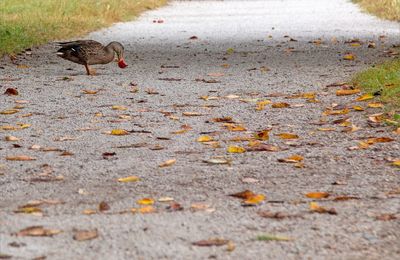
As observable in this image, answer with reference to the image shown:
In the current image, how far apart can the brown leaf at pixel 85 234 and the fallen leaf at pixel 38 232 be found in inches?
4.2

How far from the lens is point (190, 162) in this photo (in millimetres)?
7098

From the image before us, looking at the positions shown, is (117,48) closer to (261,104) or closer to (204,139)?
(261,104)

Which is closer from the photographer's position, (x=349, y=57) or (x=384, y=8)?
(x=349, y=57)

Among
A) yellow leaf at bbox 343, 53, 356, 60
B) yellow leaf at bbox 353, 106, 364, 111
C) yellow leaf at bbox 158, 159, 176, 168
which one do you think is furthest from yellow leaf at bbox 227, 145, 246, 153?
yellow leaf at bbox 343, 53, 356, 60

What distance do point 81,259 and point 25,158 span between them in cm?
272

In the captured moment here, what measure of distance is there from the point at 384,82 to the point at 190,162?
4.38 metres

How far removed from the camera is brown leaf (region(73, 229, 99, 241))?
16.4 ft

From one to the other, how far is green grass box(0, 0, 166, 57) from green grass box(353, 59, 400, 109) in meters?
6.03

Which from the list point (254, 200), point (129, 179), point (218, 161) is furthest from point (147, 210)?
point (218, 161)

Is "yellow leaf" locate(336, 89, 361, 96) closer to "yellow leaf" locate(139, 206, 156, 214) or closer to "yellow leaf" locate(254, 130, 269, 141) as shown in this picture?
"yellow leaf" locate(254, 130, 269, 141)

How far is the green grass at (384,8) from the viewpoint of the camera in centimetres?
2416

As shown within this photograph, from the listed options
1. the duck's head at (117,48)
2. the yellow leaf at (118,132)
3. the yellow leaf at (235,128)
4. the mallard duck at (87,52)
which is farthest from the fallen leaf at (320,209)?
the duck's head at (117,48)

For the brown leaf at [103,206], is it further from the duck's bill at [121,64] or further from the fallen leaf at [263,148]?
the duck's bill at [121,64]

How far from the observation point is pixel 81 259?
15.3 ft
